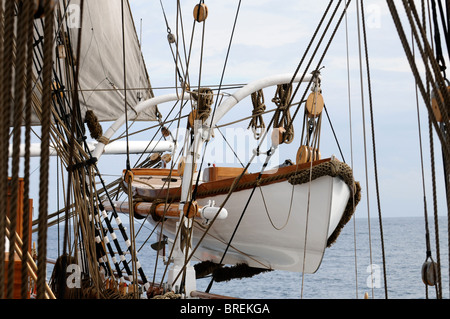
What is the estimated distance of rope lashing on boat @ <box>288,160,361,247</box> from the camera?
5152 millimetres

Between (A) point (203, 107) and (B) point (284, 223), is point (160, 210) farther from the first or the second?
(A) point (203, 107)

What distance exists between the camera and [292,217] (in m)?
5.51

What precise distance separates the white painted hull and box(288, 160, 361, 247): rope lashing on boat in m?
0.06

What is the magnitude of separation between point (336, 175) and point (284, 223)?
68 centimetres

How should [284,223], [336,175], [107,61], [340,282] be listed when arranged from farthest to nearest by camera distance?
1. [340,282]
2. [107,61]
3. [284,223]
4. [336,175]

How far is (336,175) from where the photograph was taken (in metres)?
5.18

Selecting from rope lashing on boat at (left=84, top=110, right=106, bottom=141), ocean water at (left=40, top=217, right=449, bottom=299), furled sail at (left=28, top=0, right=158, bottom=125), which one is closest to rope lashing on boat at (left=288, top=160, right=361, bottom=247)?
rope lashing on boat at (left=84, top=110, right=106, bottom=141)

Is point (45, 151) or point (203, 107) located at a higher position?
point (203, 107)

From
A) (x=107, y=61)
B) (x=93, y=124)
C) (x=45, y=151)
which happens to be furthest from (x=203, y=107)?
(x=107, y=61)

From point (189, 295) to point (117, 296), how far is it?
1.99 ft

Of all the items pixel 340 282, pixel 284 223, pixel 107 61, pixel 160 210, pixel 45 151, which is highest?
pixel 107 61

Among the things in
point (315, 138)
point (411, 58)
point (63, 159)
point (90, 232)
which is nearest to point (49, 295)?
point (411, 58)

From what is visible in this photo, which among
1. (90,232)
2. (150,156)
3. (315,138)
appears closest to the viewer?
(90,232)
